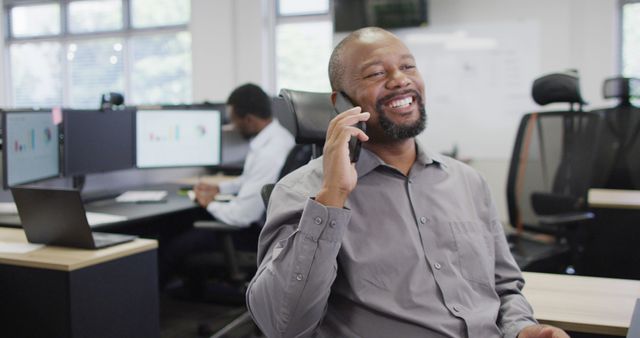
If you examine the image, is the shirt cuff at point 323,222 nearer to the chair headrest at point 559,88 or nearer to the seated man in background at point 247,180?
the seated man in background at point 247,180

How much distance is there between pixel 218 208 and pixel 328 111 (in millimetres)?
1557

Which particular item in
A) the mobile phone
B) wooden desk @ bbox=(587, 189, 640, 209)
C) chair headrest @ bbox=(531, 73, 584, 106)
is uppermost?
chair headrest @ bbox=(531, 73, 584, 106)

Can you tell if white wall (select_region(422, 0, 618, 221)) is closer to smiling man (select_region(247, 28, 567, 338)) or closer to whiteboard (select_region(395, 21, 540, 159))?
whiteboard (select_region(395, 21, 540, 159))

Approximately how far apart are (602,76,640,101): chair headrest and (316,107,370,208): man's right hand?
2609 mm

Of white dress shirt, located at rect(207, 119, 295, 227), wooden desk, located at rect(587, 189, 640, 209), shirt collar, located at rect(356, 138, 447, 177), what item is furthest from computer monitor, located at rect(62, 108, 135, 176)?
wooden desk, located at rect(587, 189, 640, 209)

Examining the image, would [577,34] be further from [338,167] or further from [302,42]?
[338,167]

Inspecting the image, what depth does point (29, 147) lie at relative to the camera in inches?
101

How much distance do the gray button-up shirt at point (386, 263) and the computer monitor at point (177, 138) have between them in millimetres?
2215

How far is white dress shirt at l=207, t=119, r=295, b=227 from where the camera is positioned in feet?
9.13

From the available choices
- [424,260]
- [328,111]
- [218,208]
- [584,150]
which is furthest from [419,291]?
[584,150]

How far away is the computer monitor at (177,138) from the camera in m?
3.41

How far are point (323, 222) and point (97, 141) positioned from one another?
2225mm

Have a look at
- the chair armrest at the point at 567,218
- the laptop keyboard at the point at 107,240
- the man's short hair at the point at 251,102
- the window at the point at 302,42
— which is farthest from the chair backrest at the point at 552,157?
the window at the point at 302,42

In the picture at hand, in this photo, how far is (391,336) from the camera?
1248mm
